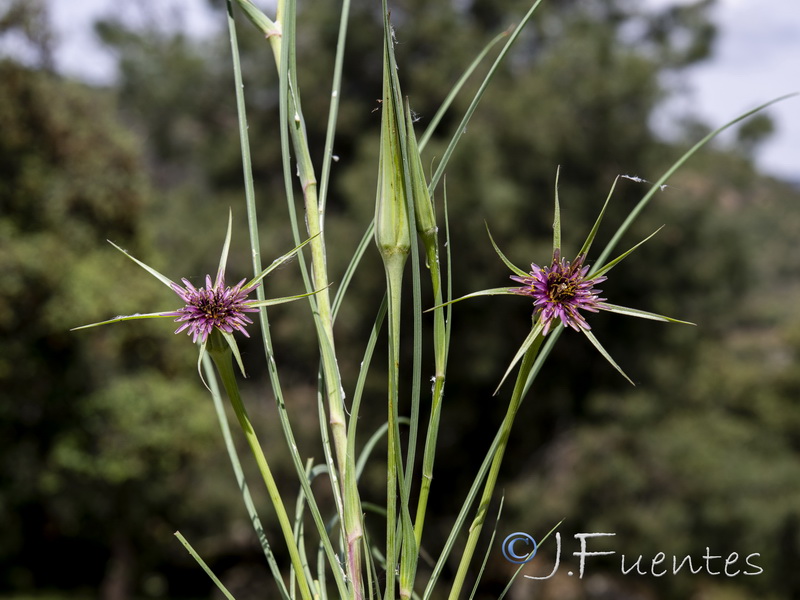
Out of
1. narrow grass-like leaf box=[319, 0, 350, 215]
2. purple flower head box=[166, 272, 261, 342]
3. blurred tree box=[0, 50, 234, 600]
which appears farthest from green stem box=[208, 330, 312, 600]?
blurred tree box=[0, 50, 234, 600]

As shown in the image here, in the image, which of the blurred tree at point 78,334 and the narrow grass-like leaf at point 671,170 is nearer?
the narrow grass-like leaf at point 671,170

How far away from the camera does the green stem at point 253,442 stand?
1.66ft

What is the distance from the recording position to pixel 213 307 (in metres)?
0.53

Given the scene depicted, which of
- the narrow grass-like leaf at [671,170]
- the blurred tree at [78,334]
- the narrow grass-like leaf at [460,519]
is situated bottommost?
the narrow grass-like leaf at [460,519]

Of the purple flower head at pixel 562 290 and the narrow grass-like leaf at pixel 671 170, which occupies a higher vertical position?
the narrow grass-like leaf at pixel 671 170

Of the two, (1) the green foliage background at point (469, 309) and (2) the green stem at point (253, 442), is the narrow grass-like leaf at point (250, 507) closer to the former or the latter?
(2) the green stem at point (253, 442)

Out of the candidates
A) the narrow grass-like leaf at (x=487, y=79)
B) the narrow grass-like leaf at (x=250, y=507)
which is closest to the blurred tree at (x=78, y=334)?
the narrow grass-like leaf at (x=250, y=507)

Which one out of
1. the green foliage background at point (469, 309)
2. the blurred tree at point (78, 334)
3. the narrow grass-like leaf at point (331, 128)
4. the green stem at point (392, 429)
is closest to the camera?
the green stem at point (392, 429)

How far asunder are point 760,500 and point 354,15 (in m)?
5.85

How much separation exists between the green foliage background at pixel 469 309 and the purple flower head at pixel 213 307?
→ 20.3ft

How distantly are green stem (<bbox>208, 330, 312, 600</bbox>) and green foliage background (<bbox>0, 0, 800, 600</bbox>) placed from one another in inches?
244

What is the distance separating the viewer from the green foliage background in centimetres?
720

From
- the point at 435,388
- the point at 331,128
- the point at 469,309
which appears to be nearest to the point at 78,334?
the point at 469,309

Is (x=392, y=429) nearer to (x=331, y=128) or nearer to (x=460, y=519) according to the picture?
(x=460, y=519)
